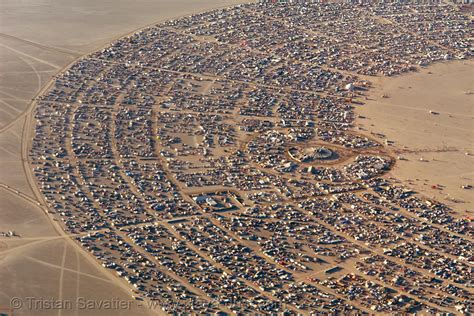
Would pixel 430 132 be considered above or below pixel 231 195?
above

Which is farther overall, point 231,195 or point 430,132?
point 430,132

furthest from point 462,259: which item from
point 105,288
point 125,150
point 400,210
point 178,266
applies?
point 125,150

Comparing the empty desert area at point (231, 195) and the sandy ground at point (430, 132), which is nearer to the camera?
the empty desert area at point (231, 195)

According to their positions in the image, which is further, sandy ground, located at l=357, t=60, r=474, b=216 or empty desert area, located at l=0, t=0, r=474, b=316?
sandy ground, located at l=357, t=60, r=474, b=216
